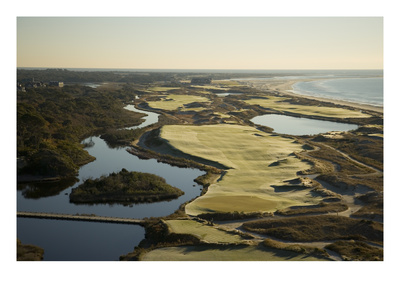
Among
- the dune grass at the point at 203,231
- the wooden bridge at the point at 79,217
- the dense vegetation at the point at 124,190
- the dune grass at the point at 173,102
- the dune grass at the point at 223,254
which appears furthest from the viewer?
the dune grass at the point at 173,102

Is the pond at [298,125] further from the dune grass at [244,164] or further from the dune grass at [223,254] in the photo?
the dune grass at [223,254]

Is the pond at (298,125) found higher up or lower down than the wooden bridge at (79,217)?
higher up

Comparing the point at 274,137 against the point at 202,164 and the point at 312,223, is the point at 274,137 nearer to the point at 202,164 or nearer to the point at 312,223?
the point at 202,164

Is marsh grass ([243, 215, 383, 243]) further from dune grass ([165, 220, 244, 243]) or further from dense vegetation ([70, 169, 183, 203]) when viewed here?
dense vegetation ([70, 169, 183, 203])

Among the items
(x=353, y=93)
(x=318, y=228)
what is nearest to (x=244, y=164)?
(x=318, y=228)

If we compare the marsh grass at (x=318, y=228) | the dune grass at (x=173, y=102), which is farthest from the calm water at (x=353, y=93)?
the marsh grass at (x=318, y=228)
